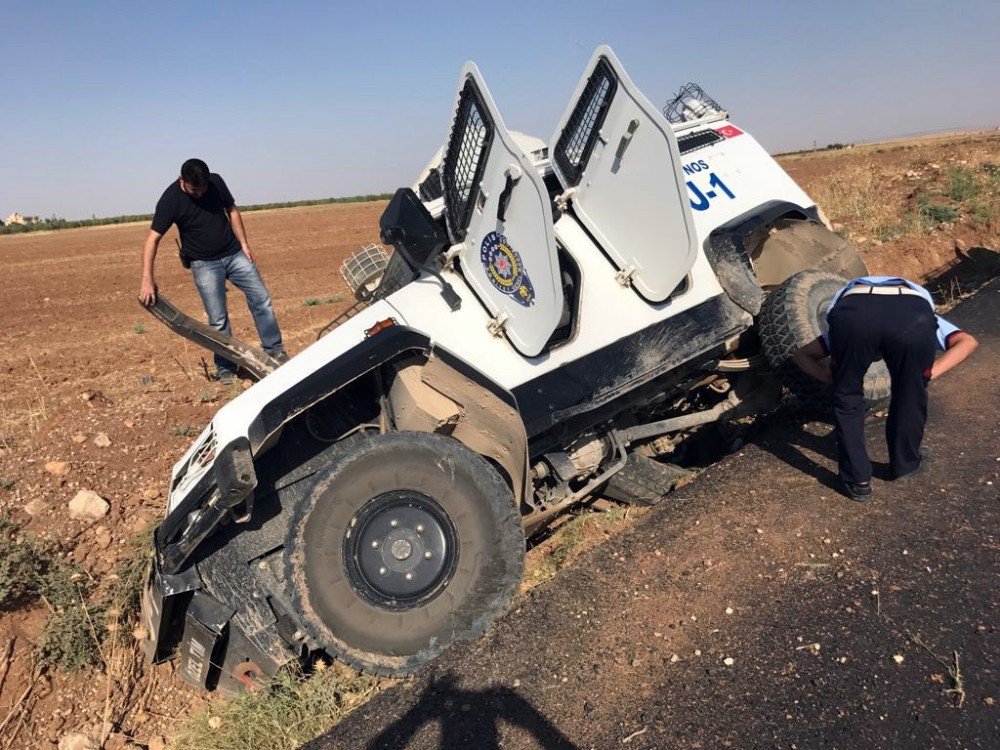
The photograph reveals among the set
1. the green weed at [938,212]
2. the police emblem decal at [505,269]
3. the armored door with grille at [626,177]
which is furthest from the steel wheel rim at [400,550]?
the green weed at [938,212]

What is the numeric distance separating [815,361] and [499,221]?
217cm

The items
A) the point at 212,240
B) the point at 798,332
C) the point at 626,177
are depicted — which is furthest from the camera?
the point at 212,240

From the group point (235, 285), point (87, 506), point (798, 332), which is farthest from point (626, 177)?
point (87, 506)

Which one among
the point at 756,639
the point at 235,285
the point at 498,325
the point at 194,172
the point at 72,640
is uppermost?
the point at 194,172

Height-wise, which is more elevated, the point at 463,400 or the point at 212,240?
the point at 212,240

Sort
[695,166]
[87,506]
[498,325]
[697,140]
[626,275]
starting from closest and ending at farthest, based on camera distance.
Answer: [498,325]
[626,275]
[695,166]
[697,140]
[87,506]

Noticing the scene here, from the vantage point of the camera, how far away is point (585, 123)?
13.8 ft

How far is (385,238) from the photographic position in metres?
Result: 3.83

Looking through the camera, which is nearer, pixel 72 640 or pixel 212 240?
pixel 72 640

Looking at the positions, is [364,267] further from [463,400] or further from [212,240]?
[212,240]

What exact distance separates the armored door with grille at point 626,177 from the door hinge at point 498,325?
2.62ft

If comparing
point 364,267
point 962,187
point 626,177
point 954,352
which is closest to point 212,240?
point 364,267

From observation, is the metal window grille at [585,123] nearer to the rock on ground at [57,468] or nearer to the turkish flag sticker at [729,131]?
the turkish flag sticker at [729,131]

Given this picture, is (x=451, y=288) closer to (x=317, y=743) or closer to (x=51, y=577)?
(x=317, y=743)
